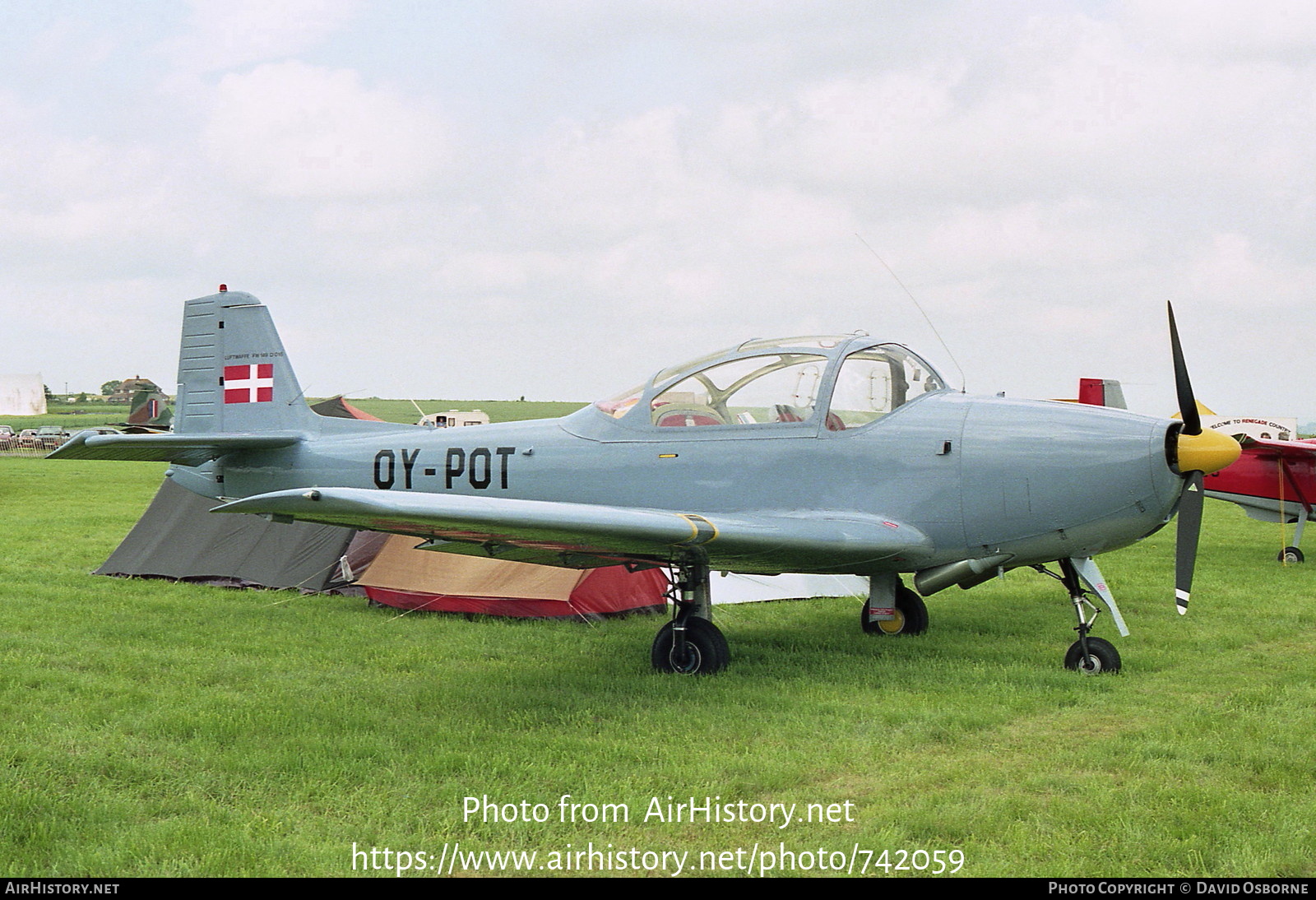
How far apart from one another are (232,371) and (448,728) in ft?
17.0

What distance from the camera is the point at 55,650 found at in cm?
729

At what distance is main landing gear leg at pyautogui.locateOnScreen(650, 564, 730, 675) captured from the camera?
6820 mm

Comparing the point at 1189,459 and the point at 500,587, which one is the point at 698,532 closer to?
the point at 1189,459

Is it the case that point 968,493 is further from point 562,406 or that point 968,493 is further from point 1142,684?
point 562,406

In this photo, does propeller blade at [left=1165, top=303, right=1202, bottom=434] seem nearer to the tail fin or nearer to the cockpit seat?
the cockpit seat

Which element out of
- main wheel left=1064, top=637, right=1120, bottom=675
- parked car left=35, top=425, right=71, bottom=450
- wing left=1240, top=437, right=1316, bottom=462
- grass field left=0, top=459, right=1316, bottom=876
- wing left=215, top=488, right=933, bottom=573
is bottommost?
grass field left=0, top=459, right=1316, bottom=876

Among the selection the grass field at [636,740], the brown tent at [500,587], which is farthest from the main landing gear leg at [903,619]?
the brown tent at [500,587]

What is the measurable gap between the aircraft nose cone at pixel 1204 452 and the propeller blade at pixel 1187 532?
0.12m

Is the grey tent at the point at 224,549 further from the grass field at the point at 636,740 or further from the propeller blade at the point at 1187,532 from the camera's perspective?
the propeller blade at the point at 1187,532

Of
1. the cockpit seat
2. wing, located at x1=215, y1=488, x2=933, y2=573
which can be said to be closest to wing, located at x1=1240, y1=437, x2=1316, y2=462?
wing, located at x1=215, y1=488, x2=933, y2=573

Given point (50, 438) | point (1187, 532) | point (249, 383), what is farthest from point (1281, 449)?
point (50, 438)

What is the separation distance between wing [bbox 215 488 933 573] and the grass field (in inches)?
30.0

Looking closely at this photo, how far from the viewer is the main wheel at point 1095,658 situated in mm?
6734

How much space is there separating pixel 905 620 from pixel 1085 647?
183cm
